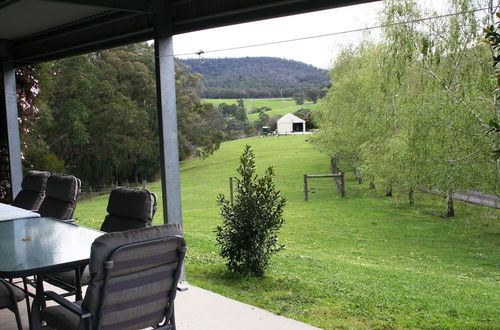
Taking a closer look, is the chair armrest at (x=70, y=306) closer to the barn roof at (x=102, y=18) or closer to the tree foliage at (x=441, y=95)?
the barn roof at (x=102, y=18)

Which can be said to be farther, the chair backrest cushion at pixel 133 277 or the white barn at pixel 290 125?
the white barn at pixel 290 125

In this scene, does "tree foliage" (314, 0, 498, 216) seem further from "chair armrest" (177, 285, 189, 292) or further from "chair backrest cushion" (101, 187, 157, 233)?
"chair backrest cushion" (101, 187, 157, 233)

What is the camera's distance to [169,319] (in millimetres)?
2371

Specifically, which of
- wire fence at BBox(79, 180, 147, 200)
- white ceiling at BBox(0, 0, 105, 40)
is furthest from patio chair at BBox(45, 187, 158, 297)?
wire fence at BBox(79, 180, 147, 200)

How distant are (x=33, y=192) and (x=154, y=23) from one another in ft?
6.33

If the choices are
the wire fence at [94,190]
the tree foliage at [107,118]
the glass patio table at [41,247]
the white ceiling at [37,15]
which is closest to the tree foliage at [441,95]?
the white ceiling at [37,15]

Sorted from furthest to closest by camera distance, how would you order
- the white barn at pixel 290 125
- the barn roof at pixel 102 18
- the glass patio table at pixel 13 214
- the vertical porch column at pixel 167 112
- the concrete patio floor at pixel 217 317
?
the white barn at pixel 290 125
the vertical porch column at pixel 167 112
the barn roof at pixel 102 18
the glass patio table at pixel 13 214
the concrete patio floor at pixel 217 317

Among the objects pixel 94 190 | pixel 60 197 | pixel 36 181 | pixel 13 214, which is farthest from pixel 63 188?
pixel 94 190

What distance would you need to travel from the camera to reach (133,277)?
2.13 metres

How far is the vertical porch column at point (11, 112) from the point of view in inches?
259

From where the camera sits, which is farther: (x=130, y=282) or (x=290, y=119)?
(x=290, y=119)

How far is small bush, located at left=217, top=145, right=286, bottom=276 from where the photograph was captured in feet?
16.0

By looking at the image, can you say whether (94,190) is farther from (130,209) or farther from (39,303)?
(39,303)

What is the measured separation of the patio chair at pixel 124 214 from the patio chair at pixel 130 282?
0.83m
